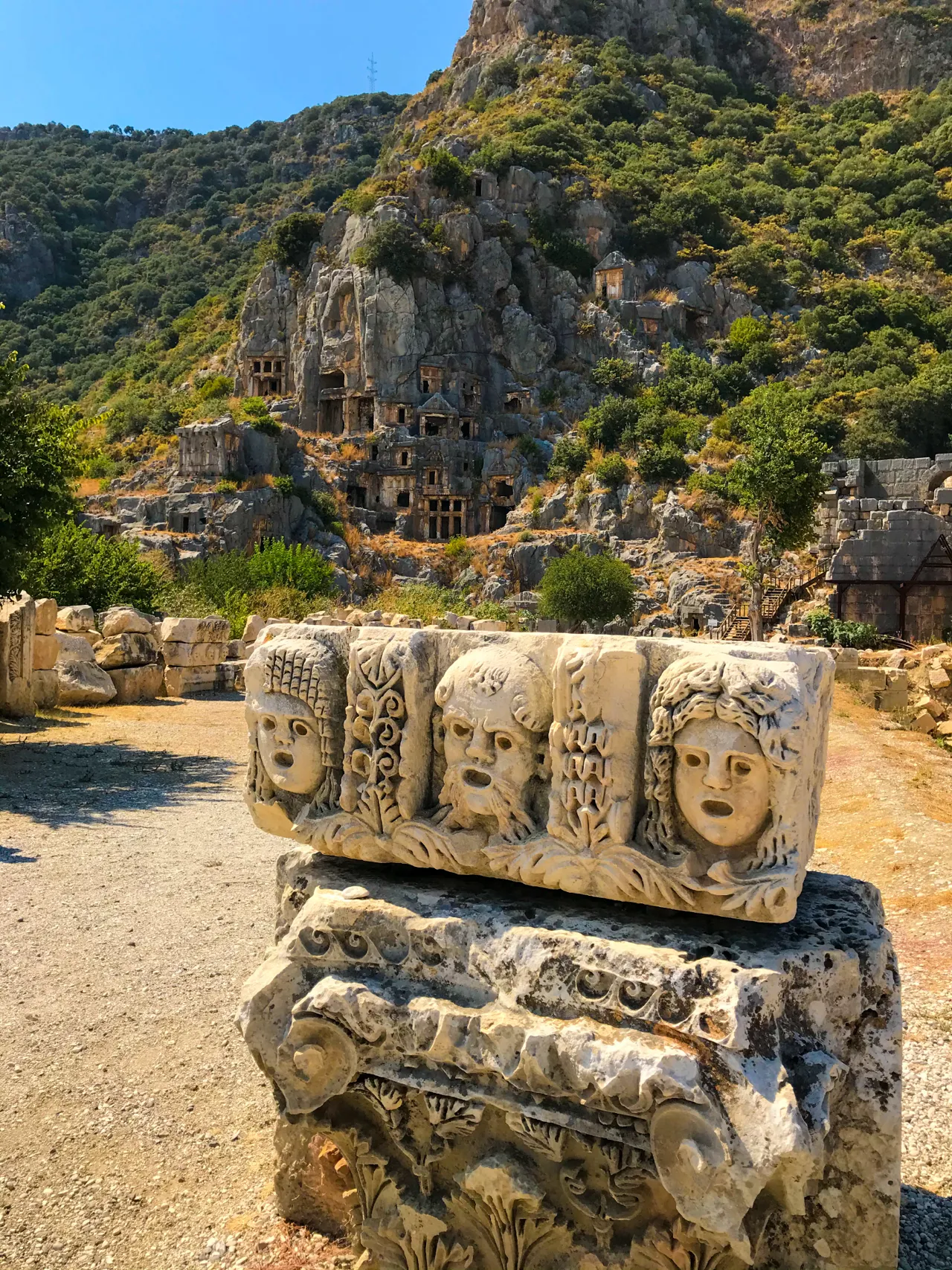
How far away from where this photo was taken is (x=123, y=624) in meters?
16.8

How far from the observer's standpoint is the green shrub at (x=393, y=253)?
5009cm

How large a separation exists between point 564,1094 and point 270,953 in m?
1.21

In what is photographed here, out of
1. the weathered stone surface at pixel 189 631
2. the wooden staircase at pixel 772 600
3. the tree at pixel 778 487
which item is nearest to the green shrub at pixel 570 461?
the wooden staircase at pixel 772 600

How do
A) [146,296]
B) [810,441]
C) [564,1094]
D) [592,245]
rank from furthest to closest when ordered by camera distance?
[146,296], [592,245], [810,441], [564,1094]

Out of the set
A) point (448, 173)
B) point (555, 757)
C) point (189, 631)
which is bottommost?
point (189, 631)

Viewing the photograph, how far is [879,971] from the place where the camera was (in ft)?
8.81

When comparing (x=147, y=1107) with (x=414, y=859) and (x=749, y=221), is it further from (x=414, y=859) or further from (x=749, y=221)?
(x=749, y=221)

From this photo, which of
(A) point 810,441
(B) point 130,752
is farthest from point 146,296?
(B) point 130,752

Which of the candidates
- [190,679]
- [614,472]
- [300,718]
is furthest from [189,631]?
[614,472]

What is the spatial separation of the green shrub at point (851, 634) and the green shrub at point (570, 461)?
73.6ft

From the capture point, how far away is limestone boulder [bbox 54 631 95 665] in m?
14.9

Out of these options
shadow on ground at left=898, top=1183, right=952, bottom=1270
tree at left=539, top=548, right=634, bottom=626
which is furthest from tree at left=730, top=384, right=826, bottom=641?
shadow on ground at left=898, top=1183, right=952, bottom=1270

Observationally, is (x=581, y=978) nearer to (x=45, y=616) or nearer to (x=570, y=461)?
(x=45, y=616)

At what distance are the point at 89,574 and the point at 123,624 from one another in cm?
411
